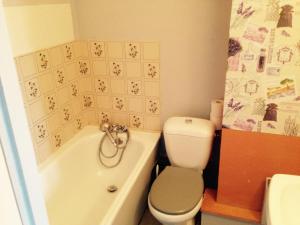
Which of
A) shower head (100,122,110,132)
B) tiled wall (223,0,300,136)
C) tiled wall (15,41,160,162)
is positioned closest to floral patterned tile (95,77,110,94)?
tiled wall (15,41,160,162)

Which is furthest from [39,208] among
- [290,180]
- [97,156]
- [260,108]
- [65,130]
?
[97,156]

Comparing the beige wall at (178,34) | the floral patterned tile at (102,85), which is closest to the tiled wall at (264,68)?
the beige wall at (178,34)

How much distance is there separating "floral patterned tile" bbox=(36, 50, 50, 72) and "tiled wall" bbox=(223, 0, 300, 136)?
117cm

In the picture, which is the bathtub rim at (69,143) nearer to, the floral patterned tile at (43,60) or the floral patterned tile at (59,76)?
the floral patterned tile at (59,76)

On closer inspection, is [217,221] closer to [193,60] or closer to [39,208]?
[193,60]

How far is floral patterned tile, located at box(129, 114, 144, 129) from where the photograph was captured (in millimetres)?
2201

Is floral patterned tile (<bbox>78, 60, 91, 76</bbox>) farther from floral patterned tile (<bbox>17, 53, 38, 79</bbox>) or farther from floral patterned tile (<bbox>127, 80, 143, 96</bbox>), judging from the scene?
floral patterned tile (<bbox>17, 53, 38, 79</bbox>)

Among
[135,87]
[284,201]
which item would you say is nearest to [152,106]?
[135,87]

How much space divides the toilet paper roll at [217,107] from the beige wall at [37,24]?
118 cm

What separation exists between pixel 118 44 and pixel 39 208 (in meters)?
1.59

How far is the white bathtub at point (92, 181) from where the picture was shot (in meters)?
1.72

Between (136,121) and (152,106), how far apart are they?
21cm

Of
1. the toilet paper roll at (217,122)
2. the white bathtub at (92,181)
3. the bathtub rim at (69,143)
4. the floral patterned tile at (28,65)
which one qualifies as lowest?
the white bathtub at (92,181)

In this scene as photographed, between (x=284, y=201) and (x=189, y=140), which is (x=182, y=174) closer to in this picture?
(x=189, y=140)
